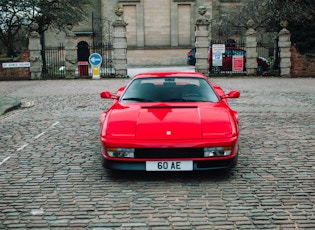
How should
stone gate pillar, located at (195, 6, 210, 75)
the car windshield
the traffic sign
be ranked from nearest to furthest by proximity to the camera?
the car windshield → the traffic sign → stone gate pillar, located at (195, 6, 210, 75)

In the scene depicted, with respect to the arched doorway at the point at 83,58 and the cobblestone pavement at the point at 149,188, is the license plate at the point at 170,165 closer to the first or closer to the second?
the cobblestone pavement at the point at 149,188

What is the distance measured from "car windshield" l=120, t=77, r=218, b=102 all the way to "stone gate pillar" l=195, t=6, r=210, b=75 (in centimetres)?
1979

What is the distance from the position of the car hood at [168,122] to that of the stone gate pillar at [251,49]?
2112 centimetres

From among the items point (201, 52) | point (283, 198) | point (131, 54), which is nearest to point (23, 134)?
point (283, 198)

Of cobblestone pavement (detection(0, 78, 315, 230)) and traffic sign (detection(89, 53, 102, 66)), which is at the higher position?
traffic sign (detection(89, 53, 102, 66))

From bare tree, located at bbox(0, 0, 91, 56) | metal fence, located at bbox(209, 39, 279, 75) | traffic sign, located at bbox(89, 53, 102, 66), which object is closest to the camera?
traffic sign, located at bbox(89, 53, 102, 66)

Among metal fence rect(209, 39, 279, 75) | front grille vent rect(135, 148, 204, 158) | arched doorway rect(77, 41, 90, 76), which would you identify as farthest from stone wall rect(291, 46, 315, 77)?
front grille vent rect(135, 148, 204, 158)

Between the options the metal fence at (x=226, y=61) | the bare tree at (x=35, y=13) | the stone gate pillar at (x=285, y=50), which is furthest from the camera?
the bare tree at (x=35, y=13)

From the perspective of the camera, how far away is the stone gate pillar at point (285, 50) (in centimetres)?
2689

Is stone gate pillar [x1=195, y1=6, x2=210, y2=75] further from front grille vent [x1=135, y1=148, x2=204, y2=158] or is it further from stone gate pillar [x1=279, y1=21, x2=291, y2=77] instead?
front grille vent [x1=135, y1=148, x2=204, y2=158]

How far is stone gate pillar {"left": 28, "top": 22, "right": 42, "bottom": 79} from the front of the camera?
87.7ft

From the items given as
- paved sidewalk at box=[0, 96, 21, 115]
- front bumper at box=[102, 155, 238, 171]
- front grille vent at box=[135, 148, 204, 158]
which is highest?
front grille vent at box=[135, 148, 204, 158]

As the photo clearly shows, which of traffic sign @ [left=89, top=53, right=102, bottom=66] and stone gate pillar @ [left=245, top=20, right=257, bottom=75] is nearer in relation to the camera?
traffic sign @ [left=89, top=53, right=102, bottom=66]

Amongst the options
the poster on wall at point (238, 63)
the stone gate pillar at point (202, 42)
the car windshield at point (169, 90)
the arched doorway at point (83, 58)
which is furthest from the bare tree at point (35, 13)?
the car windshield at point (169, 90)
